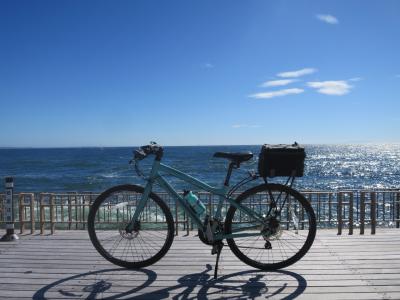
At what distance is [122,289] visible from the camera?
4.02 meters

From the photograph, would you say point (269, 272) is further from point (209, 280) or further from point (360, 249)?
point (360, 249)

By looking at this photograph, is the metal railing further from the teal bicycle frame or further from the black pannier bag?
the black pannier bag

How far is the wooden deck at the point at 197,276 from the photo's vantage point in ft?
12.8

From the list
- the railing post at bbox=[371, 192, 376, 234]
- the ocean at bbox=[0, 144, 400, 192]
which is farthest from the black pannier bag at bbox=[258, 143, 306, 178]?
the railing post at bbox=[371, 192, 376, 234]

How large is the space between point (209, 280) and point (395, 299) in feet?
5.59

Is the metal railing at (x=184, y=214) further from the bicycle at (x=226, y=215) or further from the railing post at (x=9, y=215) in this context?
the railing post at (x=9, y=215)

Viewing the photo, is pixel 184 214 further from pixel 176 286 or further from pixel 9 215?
pixel 9 215

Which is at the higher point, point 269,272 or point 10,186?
point 10,186

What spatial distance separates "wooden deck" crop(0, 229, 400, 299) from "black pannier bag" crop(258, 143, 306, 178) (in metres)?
1.06

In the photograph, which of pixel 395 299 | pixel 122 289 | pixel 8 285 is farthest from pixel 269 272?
pixel 8 285

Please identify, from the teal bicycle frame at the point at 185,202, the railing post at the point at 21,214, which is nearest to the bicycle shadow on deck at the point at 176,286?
the teal bicycle frame at the point at 185,202

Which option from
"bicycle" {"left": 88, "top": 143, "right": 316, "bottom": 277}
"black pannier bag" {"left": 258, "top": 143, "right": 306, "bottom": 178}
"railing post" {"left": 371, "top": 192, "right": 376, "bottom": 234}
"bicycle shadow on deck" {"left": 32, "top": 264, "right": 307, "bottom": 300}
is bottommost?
"bicycle shadow on deck" {"left": 32, "top": 264, "right": 307, "bottom": 300}

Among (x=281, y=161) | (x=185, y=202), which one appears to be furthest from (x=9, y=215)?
(x=281, y=161)

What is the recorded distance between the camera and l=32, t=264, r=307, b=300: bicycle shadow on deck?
3877 mm
